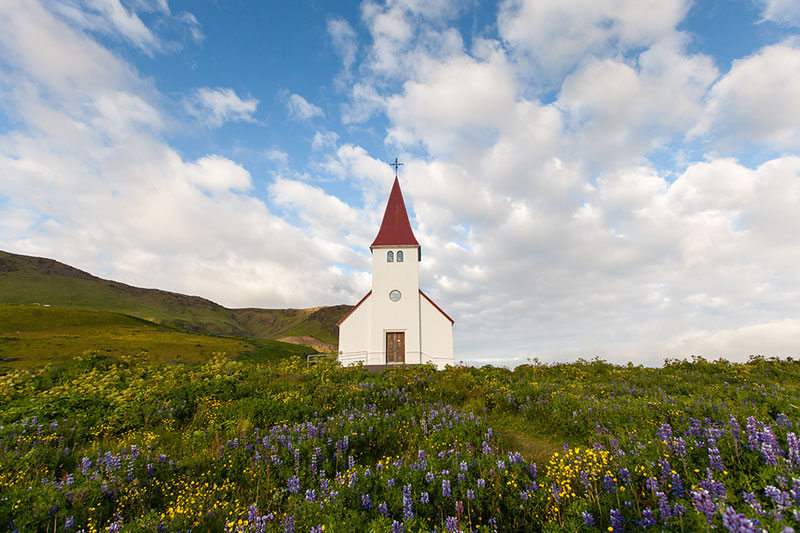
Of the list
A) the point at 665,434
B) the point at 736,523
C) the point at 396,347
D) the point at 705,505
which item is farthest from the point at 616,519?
the point at 396,347

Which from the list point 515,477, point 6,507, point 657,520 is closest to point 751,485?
point 657,520

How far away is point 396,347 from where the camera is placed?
3044 centimetres

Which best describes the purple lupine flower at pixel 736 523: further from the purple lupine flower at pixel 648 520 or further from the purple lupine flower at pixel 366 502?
the purple lupine flower at pixel 366 502

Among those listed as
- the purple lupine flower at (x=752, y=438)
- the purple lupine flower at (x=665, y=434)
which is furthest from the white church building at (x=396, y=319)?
the purple lupine flower at (x=752, y=438)

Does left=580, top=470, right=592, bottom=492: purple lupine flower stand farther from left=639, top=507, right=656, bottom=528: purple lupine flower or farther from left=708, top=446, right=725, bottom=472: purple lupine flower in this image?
left=708, top=446, right=725, bottom=472: purple lupine flower

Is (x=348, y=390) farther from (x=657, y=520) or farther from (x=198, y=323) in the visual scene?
(x=198, y=323)

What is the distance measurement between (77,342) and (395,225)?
27221 mm

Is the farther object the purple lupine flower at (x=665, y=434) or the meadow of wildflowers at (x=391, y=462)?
the purple lupine flower at (x=665, y=434)

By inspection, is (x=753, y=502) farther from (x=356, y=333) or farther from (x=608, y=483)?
(x=356, y=333)

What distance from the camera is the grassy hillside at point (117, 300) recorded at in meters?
141

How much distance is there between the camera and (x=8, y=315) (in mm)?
40438

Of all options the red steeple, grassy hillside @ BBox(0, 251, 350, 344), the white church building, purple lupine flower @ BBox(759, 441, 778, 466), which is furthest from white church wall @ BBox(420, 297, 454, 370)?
grassy hillside @ BBox(0, 251, 350, 344)

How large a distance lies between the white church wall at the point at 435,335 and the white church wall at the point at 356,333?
471cm

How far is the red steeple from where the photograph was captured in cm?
3222
